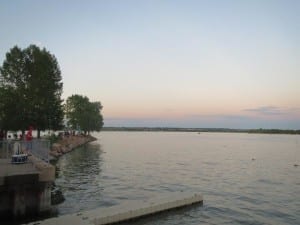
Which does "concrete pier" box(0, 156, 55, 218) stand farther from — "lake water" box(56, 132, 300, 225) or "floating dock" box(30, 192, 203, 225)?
"lake water" box(56, 132, 300, 225)

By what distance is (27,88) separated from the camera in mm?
52469

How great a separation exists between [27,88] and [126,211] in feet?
120

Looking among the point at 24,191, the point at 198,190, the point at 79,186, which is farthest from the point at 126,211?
the point at 198,190

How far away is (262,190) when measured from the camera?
109 ft

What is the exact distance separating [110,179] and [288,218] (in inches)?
756

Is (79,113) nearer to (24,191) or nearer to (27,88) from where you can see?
(27,88)

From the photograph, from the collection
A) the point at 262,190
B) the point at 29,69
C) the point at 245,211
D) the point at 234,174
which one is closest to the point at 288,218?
the point at 245,211

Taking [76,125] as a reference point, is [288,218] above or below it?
below

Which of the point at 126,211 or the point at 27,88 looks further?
the point at 27,88

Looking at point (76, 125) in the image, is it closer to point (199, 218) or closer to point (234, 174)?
point (234, 174)

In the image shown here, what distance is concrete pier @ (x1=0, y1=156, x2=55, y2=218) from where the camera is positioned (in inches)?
742

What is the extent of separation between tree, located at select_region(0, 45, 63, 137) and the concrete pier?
32.3 meters

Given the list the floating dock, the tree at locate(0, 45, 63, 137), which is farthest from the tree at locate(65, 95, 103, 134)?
the floating dock

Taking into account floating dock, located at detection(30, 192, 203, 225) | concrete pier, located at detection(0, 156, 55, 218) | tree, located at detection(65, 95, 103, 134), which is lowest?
floating dock, located at detection(30, 192, 203, 225)
